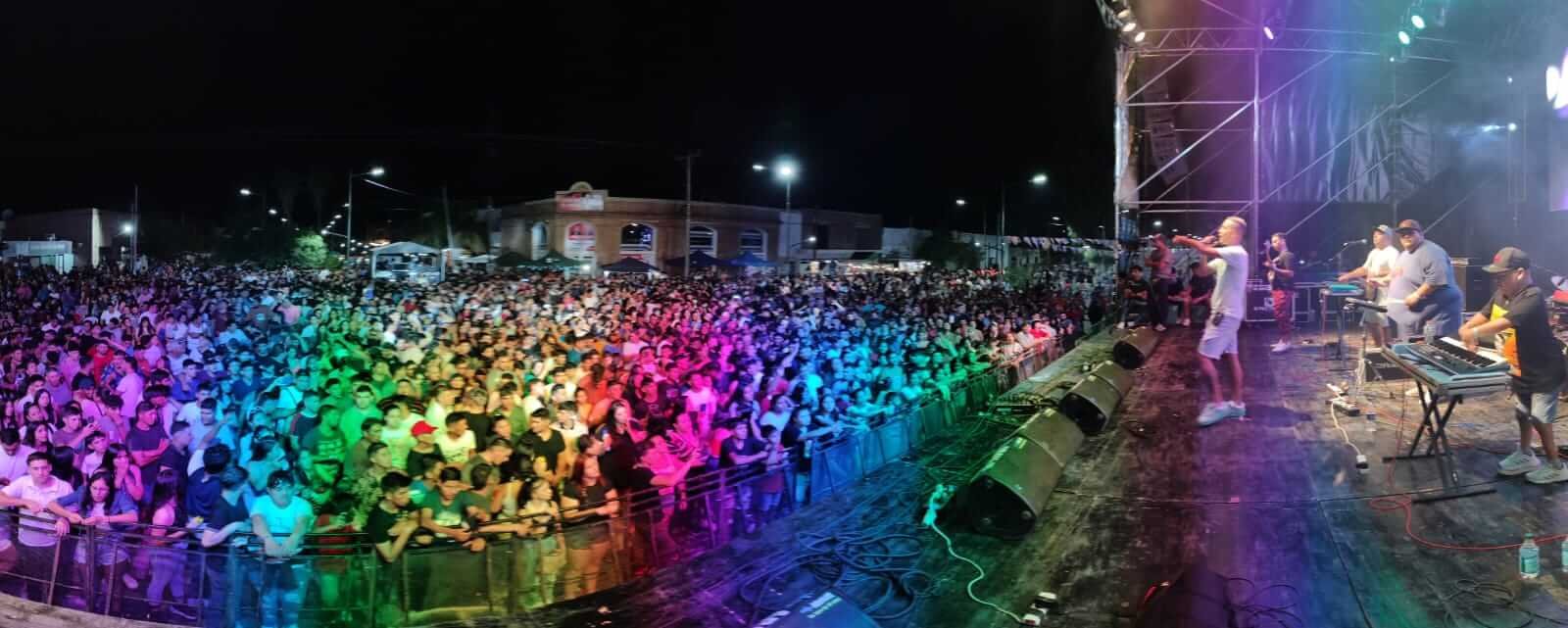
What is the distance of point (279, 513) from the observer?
5379 millimetres

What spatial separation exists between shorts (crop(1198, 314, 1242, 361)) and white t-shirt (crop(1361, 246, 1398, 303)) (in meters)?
2.38

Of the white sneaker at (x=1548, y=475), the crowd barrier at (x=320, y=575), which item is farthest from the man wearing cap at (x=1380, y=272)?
the crowd barrier at (x=320, y=575)

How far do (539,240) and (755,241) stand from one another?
12.5 metres

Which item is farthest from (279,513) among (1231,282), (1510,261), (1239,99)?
(1239,99)

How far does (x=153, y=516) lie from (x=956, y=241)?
57.8m

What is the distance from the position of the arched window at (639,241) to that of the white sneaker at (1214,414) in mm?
44471

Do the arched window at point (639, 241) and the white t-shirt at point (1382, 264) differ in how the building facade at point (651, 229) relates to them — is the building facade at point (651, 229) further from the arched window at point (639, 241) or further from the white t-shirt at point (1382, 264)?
the white t-shirt at point (1382, 264)

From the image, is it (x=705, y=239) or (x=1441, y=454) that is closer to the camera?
(x=1441, y=454)

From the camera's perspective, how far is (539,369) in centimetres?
973

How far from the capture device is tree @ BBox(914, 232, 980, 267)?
197ft

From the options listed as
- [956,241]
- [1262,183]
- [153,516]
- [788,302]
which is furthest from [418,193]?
[153,516]

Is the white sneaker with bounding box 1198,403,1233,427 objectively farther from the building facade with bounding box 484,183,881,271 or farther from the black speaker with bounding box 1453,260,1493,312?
the building facade with bounding box 484,183,881,271

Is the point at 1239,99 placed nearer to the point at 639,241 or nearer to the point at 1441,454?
the point at 1441,454

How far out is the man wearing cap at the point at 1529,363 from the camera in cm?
545
